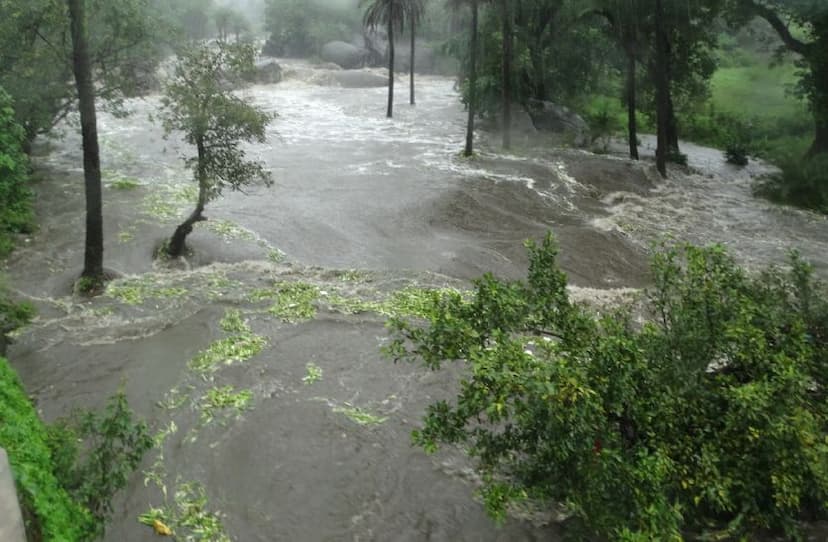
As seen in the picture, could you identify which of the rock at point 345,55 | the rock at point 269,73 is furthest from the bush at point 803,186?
the rock at point 345,55

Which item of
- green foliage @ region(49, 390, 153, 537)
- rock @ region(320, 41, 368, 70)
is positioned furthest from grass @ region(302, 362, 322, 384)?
rock @ region(320, 41, 368, 70)

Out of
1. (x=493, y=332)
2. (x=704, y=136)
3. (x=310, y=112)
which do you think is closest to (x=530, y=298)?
(x=493, y=332)

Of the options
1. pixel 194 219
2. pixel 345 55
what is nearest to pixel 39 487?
pixel 194 219

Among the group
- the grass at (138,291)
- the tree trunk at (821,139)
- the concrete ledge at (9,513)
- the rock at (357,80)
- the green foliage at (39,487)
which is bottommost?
the grass at (138,291)

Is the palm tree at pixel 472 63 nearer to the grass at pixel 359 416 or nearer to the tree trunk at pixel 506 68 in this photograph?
the tree trunk at pixel 506 68

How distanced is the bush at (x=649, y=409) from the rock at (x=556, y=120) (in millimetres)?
26704

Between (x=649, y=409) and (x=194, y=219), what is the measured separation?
11921 mm

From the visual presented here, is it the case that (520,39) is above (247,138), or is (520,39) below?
above

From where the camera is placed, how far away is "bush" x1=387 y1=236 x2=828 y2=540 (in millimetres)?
5762

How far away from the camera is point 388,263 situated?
53.9 ft

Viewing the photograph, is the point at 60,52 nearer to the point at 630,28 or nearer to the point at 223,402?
the point at 223,402

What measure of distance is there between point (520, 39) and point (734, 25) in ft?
32.0

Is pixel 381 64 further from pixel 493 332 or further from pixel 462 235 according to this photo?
pixel 493 332

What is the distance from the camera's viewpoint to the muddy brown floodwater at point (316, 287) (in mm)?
8305
